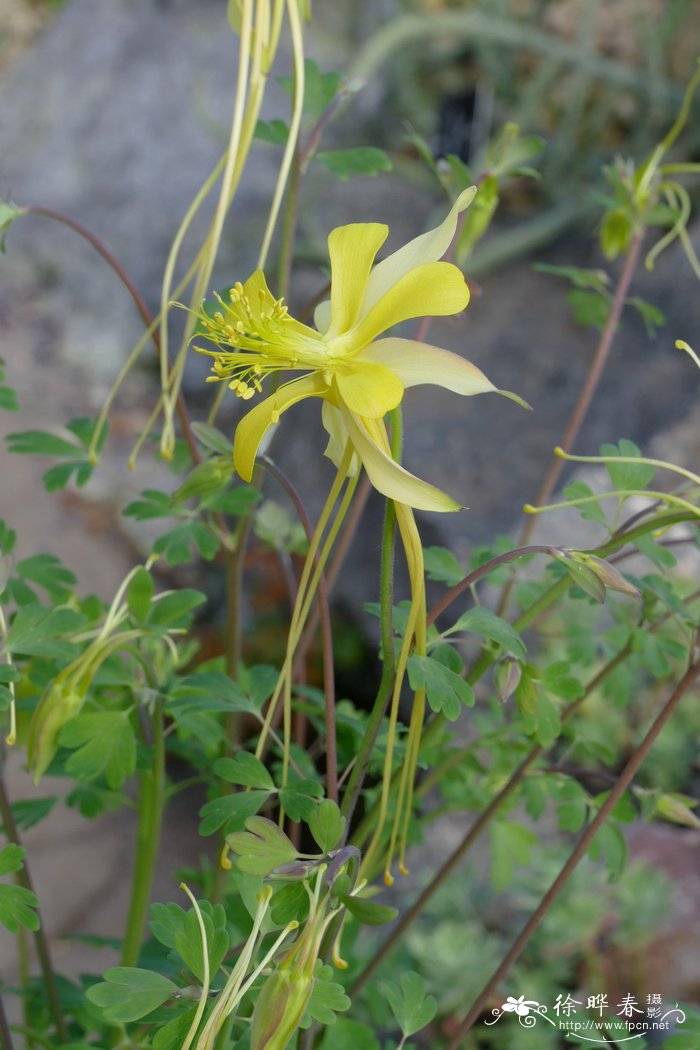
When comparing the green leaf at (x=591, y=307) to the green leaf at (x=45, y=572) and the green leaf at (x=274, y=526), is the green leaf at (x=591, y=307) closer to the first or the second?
the green leaf at (x=274, y=526)

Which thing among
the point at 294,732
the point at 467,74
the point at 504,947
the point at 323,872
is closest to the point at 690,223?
the point at 467,74

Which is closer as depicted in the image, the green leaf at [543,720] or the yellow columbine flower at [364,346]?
the yellow columbine flower at [364,346]

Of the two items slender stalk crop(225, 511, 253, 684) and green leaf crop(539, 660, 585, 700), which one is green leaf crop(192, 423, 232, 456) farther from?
green leaf crop(539, 660, 585, 700)

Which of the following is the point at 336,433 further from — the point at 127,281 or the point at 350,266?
the point at 127,281

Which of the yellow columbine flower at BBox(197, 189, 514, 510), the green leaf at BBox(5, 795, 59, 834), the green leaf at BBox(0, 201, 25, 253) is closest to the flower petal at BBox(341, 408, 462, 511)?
the yellow columbine flower at BBox(197, 189, 514, 510)

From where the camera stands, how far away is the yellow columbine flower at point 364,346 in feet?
1.28

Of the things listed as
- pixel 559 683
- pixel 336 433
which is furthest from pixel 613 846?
pixel 336 433

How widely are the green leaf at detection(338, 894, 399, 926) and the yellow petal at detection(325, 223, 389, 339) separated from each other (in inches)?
9.2

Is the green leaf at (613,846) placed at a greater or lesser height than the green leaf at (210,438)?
lesser

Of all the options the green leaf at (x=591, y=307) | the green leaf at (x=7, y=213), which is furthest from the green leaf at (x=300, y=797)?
the green leaf at (x=591, y=307)

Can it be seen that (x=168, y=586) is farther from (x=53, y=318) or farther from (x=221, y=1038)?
(x=221, y=1038)

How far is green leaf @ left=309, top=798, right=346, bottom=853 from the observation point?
0.43 meters

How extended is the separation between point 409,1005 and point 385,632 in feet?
0.74

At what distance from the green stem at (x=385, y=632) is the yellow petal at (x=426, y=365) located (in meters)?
0.02
